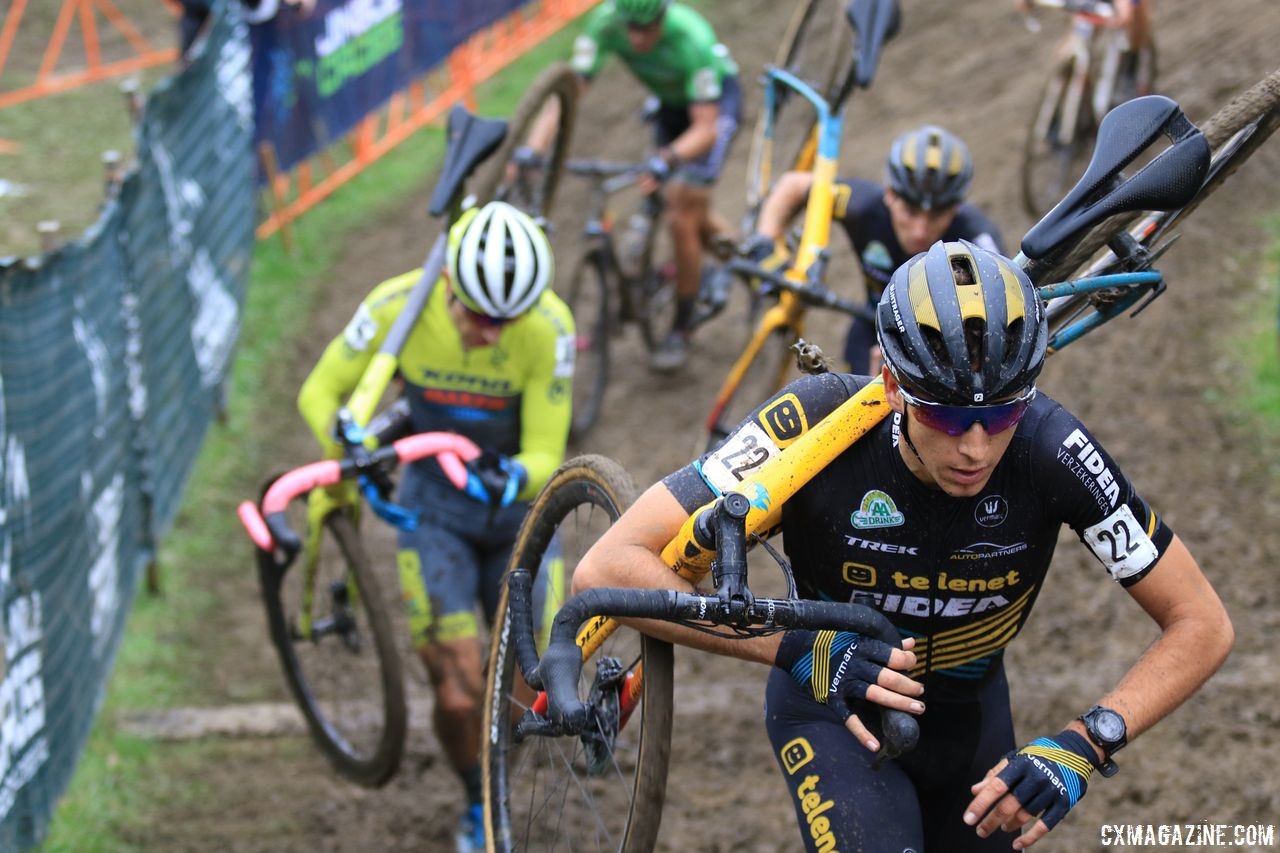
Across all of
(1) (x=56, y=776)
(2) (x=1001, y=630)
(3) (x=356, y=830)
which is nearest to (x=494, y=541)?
(3) (x=356, y=830)

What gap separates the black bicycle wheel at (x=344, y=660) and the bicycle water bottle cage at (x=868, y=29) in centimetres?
358

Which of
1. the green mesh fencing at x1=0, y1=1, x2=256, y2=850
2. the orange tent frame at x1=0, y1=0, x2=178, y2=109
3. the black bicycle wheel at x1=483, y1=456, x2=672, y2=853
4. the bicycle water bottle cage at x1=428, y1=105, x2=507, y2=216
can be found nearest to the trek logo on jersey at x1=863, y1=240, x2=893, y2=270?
the bicycle water bottle cage at x1=428, y1=105, x2=507, y2=216

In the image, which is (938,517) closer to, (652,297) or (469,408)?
(469,408)

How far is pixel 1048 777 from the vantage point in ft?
10.2

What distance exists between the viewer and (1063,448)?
11.1 ft

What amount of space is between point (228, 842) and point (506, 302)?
2.68 metres

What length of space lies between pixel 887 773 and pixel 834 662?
1.36 ft

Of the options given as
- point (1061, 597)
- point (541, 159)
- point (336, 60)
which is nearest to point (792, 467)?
point (1061, 597)

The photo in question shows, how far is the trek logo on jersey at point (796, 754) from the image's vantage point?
3.60 meters

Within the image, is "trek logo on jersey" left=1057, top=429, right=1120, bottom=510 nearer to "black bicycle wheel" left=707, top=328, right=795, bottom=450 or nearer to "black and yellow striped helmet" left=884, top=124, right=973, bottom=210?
"black and yellow striped helmet" left=884, top=124, right=973, bottom=210

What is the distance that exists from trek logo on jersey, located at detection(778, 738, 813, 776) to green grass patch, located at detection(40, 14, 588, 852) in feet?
12.2

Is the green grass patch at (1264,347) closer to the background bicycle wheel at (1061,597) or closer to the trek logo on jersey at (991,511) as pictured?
the background bicycle wheel at (1061,597)

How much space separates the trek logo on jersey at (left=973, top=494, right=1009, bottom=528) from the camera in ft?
11.3

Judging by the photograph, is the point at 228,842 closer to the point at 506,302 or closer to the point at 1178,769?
the point at 506,302
